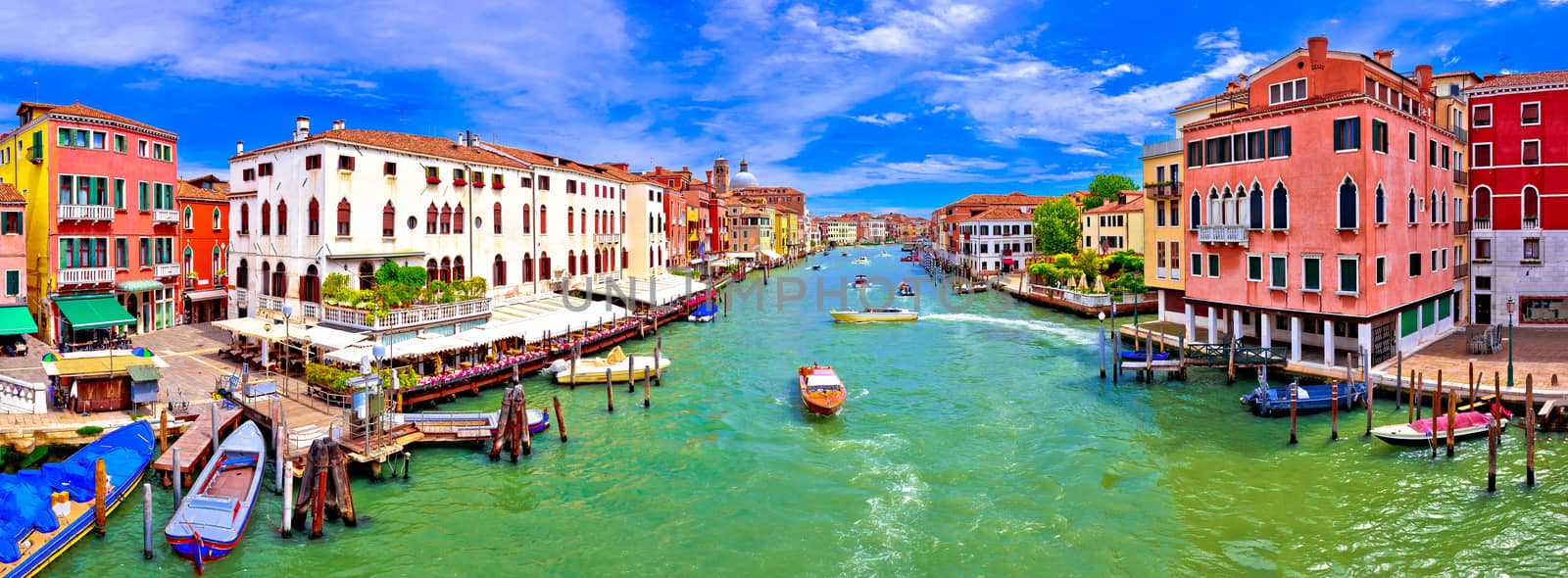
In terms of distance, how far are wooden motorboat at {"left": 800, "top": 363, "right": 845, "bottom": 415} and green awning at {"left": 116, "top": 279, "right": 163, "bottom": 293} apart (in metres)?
21.0

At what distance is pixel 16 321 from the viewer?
24.0 metres

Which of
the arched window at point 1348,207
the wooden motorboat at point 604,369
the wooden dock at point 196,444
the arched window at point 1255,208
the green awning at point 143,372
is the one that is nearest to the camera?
the wooden dock at point 196,444

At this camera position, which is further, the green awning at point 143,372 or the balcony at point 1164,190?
the balcony at point 1164,190

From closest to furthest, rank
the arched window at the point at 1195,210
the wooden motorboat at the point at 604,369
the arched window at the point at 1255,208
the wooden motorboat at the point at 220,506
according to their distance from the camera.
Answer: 1. the wooden motorboat at the point at 220,506
2. the arched window at the point at 1255,208
3. the wooden motorboat at the point at 604,369
4. the arched window at the point at 1195,210

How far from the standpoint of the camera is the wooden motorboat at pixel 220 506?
41.5 feet

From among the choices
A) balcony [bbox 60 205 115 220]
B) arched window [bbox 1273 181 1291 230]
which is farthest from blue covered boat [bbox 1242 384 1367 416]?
balcony [bbox 60 205 115 220]

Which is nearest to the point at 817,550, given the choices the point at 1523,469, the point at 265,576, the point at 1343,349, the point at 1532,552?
the point at 265,576

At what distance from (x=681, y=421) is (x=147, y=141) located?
2000cm

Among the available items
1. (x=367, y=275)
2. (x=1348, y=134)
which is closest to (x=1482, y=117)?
(x=1348, y=134)

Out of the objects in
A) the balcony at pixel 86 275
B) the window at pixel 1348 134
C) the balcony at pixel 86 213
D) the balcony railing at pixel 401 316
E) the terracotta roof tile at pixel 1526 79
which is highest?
the terracotta roof tile at pixel 1526 79

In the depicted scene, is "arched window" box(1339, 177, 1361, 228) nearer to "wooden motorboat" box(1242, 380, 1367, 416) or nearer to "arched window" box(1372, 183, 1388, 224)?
"arched window" box(1372, 183, 1388, 224)

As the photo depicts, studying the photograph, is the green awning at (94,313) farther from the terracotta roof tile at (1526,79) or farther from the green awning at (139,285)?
the terracotta roof tile at (1526,79)

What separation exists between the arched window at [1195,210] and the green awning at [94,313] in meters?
32.4

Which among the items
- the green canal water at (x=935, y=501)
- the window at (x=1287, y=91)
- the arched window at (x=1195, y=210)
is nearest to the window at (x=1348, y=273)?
the green canal water at (x=935, y=501)
